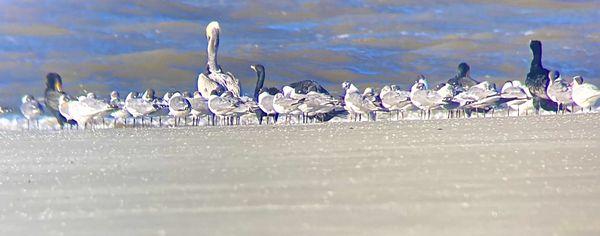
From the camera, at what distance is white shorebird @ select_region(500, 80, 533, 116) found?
13.2 m

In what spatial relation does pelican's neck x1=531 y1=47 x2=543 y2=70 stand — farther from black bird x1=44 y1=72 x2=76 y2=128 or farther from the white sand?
the white sand

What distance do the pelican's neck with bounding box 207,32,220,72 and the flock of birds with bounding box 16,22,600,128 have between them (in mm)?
1806

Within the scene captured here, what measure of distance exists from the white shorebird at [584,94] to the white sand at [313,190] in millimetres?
6952

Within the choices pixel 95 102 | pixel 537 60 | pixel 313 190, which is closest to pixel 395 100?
pixel 537 60

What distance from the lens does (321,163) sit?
15.2 ft

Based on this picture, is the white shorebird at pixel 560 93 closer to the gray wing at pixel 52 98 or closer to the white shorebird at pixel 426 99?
the white shorebird at pixel 426 99

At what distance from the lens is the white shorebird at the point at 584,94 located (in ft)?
41.0

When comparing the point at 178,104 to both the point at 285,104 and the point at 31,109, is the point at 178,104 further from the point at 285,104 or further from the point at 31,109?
the point at 31,109

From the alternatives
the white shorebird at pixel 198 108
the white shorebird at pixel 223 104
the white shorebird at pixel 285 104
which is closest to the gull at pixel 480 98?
the white shorebird at pixel 285 104

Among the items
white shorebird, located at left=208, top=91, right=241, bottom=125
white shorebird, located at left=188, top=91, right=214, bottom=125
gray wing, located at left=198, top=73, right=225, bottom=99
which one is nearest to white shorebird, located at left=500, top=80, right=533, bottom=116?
white shorebird, located at left=208, top=91, right=241, bottom=125

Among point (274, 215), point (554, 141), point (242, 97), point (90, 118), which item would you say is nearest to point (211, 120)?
point (242, 97)

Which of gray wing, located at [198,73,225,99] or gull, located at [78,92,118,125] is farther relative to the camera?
gray wing, located at [198,73,225,99]

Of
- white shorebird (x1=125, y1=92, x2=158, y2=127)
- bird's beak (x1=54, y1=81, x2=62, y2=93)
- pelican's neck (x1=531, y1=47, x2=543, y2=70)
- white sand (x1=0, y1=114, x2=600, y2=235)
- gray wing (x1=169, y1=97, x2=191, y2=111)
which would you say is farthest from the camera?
pelican's neck (x1=531, y1=47, x2=543, y2=70)

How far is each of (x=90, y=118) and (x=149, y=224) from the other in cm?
1041
